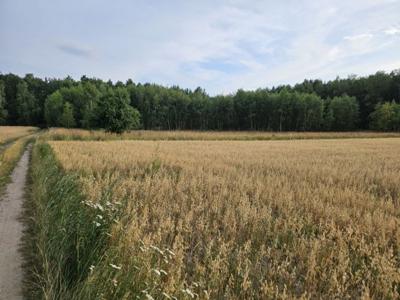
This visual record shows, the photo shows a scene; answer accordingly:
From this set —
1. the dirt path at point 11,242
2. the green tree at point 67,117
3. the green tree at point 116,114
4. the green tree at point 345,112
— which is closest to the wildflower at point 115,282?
the dirt path at point 11,242

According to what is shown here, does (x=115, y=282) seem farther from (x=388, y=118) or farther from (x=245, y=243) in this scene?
(x=388, y=118)

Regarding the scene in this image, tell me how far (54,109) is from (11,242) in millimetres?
95467

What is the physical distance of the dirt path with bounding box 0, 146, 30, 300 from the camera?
4585 millimetres

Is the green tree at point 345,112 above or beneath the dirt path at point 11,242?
above

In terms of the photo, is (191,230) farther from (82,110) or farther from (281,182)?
(82,110)

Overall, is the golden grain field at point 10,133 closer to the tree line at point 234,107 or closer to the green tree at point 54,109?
the tree line at point 234,107

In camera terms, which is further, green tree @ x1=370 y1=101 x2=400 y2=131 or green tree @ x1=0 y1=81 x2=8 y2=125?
green tree @ x1=0 y1=81 x2=8 y2=125

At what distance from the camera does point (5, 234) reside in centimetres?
678

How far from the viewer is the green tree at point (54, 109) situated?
303 feet

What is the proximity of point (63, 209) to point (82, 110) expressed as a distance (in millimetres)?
93014


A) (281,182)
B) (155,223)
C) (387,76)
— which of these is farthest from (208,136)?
(387,76)

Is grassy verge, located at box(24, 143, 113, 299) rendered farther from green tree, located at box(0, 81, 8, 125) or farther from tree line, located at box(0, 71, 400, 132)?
green tree, located at box(0, 81, 8, 125)

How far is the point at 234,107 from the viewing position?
103m

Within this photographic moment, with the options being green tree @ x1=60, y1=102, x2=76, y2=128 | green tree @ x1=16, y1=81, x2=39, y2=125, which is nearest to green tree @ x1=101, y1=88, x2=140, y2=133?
green tree @ x1=60, y1=102, x2=76, y2=128
